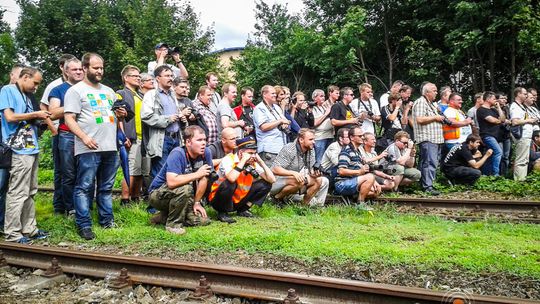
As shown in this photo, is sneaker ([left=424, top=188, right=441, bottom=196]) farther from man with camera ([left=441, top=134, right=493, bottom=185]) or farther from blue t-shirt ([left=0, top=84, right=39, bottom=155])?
blue t-shirt ([left=0, top=84, right=39, bottom=155])

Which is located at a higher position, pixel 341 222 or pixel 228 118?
pixel 228 118

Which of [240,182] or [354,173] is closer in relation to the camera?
[240,182]

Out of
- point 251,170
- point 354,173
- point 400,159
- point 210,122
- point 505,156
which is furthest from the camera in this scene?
point 505,156

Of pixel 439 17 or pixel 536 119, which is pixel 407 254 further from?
pixel 439 17

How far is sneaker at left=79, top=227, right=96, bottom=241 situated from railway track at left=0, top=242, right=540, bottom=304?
2.51 feet

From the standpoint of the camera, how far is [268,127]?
26.8 feet

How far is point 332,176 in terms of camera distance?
8.45 meters

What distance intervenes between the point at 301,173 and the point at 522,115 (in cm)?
563

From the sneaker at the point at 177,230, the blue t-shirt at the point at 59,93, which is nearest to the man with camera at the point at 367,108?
the sneaker at the point at 177,230

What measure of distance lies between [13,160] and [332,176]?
5.13 meters

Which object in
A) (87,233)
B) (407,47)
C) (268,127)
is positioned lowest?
(87,233)

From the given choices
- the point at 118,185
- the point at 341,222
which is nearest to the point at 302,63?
the point at 118,185

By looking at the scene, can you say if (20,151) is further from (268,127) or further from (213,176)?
(268,127)

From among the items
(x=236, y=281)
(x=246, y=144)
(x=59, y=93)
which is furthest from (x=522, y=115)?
(x=59, y=93)
